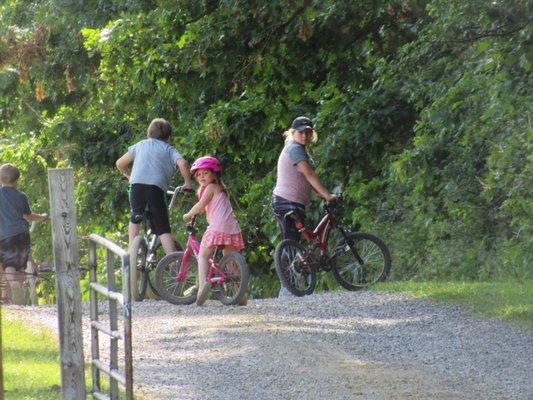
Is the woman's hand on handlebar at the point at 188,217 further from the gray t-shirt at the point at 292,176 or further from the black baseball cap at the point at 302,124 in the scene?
the black baseball cap at the point at 302,124

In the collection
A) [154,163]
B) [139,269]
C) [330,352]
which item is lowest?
[330,352]

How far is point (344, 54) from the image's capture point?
18.3 metres

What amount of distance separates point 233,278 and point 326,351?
3.01 m

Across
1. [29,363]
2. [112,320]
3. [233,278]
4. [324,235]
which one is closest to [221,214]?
[233,278]

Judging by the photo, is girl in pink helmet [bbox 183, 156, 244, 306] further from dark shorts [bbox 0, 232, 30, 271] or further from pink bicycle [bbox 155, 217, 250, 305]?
dark shorts [bbox 0, 232, 30, 271]

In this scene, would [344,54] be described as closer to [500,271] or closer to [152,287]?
[500,271]

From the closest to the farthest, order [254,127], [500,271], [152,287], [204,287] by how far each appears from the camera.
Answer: [204,287], [152,287], [500,271], [254,127]

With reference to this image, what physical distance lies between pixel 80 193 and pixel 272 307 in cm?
1497

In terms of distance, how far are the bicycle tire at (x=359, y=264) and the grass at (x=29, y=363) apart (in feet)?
12.8

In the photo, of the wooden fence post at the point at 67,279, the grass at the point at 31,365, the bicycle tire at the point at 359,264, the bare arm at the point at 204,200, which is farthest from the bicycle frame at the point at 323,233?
the wooden fence post at the point at 67,279

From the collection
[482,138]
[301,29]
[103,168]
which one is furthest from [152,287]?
[103,168]

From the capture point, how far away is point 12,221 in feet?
49.1

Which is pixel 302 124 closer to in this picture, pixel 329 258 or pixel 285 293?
pixel 329 258

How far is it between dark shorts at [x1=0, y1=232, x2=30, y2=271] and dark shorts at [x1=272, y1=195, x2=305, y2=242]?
8.57 ft
